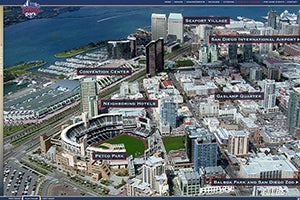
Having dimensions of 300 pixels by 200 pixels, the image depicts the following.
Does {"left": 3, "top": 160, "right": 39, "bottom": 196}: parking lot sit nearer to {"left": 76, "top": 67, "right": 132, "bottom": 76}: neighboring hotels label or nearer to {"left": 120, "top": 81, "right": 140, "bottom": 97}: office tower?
{"left": 76, "top": 67, "right": 132, "bottom": 76}: neighboring hotels label

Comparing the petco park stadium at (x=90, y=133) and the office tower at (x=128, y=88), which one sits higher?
the office tower at (x=128, y=88)

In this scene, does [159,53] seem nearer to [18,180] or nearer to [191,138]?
[191,138]

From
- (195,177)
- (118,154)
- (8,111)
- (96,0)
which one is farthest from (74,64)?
(96,0)

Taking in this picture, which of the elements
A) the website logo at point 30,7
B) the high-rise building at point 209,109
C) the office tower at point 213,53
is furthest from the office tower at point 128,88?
the website logo at point 30,7

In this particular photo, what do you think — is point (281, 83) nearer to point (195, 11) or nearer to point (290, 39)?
point (290, 39)

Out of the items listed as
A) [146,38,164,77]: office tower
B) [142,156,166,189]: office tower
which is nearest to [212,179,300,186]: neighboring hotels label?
[142,156,166,189]: office tower

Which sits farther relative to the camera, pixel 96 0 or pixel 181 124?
pixel 181 124

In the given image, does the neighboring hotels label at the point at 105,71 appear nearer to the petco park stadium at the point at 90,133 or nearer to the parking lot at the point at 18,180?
the petco park stadium at the point at 90,133
